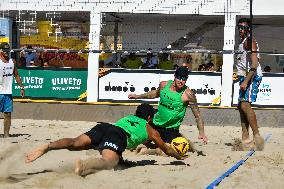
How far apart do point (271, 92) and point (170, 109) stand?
7264 mm

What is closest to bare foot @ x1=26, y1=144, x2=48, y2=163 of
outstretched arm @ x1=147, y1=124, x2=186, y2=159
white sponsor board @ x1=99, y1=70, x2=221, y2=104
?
outstretched arm @ x1=147, y1=124, x2=186, y2=159

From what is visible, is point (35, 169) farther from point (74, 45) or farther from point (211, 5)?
point (74, 45)

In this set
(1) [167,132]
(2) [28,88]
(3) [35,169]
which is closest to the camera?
(3) [35,169]

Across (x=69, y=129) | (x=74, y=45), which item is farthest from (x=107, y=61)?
(x=69, y=129)

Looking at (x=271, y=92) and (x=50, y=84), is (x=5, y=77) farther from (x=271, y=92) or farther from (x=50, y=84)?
(x=271, y=92)

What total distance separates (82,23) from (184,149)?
14995mm

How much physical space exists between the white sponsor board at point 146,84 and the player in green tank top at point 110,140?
7.47m

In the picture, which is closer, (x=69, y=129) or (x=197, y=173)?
(x=197, y=173)

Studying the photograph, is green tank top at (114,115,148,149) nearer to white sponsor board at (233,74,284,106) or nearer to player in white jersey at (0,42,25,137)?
player in white jersey at (0,42,25,137)

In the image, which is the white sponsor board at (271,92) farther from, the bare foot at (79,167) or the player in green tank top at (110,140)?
the bare foot at (79,167)

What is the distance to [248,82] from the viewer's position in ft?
31.8

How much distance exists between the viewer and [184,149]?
822 centimetres

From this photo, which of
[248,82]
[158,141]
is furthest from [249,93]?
[158,141]

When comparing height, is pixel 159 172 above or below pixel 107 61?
below
